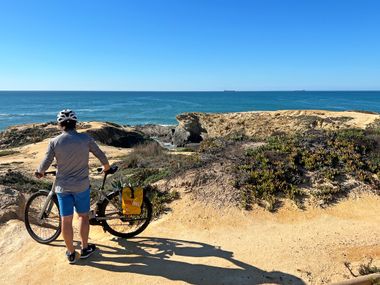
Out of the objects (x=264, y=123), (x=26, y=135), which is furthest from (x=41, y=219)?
(x=26, y=135)

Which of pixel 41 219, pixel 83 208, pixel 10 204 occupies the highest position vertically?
pixel 83 208

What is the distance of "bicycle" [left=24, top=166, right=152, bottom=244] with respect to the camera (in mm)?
5848

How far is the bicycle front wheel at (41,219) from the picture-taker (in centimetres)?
586

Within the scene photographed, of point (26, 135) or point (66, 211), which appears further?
point (26, 135)

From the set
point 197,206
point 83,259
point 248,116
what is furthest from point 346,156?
point 248,116

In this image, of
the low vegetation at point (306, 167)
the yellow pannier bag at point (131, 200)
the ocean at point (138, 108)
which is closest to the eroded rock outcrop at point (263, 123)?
the low vegetation at point (306, 167)

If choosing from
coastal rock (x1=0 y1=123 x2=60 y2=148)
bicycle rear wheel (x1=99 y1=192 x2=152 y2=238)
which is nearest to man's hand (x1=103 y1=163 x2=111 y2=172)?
bicycle rear wheel (x1=99 y1=192 x2=152 y2=238)

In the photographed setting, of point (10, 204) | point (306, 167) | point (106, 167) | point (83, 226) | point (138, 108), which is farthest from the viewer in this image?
point (138, 108)

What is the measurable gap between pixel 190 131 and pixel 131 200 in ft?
88.6

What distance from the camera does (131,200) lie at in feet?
19.2

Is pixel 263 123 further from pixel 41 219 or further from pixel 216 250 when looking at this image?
pixel 41 219

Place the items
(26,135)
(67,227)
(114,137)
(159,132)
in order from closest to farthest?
(67,227) → (114,137) → (26,135) → (159,132)

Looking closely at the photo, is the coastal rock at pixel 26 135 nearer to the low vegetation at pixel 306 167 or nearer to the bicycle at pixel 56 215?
the low vegetation at pixel 306 167

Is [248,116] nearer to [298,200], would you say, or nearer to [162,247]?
[298,200]
